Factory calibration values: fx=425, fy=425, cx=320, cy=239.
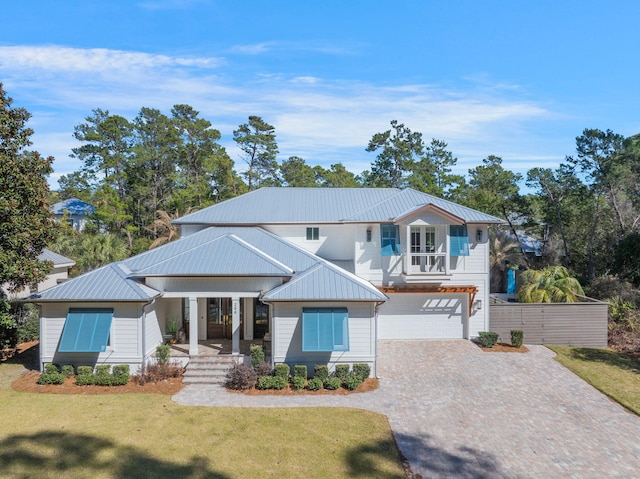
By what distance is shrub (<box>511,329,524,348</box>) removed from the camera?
68.3 feet

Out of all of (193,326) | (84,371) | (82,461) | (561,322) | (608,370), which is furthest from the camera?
(561,322)

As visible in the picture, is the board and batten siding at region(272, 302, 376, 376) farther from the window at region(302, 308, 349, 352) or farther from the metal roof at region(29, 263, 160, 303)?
the metal roof at region(29, 263, 160, 303)

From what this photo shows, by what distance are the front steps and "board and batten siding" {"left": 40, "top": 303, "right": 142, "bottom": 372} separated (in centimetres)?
203

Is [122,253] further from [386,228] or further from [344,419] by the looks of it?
[344,419]

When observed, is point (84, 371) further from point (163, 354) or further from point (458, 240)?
point (458, 240)

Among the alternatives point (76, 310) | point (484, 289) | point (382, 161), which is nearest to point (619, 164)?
point (484, 289)

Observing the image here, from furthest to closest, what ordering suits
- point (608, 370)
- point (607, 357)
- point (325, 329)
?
point (607, 357) < point (608, 370) < point (325, 329)

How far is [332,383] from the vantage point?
15914 mm

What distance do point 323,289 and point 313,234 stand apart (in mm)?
8348

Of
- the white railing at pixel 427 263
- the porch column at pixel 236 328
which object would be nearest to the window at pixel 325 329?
the porch column at pixel 236 328

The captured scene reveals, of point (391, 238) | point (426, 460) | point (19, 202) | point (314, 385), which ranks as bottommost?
point (426, 460)

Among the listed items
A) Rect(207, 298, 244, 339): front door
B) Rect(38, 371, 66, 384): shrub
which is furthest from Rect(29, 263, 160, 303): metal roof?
Rect(207, 298, 244, 339): front door

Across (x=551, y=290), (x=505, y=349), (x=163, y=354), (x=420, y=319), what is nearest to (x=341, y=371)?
(x=163, y=354)

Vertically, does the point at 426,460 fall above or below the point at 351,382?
below
